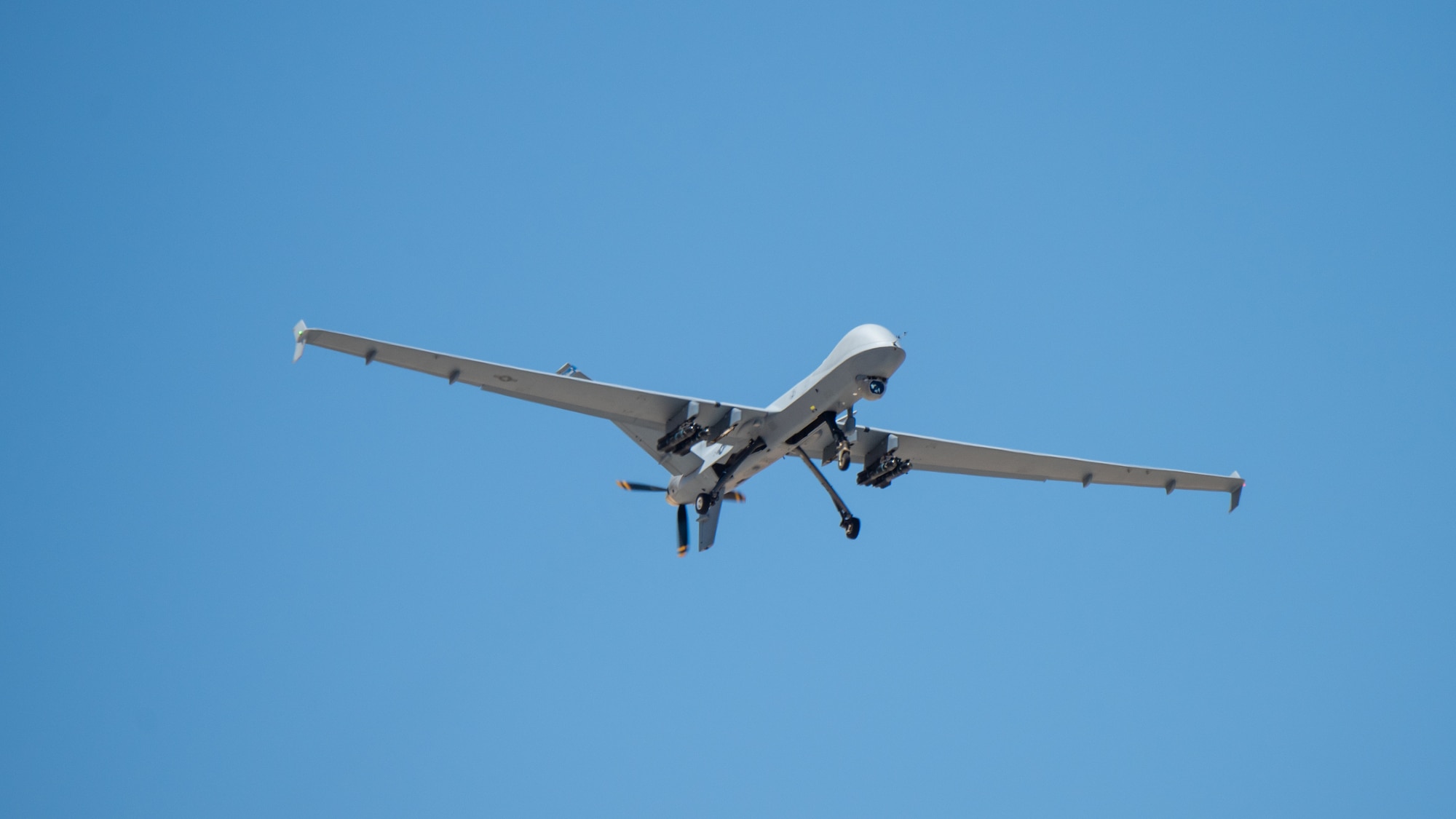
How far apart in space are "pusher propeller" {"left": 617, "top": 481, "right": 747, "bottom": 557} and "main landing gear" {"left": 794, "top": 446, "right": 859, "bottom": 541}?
139 inches

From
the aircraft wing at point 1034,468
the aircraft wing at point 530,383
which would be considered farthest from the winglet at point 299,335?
the aircraft wing at point 1034,468

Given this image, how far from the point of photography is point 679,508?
34.5 metres

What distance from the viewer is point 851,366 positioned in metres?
28.2

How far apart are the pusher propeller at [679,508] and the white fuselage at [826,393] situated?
2413 mm

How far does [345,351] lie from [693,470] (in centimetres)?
1021

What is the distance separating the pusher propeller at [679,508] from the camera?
3444 cm

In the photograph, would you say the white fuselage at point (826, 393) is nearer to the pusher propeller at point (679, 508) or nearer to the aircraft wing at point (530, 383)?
the aircraft wing at point (530, 383)

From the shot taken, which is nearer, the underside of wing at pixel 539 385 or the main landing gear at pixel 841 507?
the underside of wing at pixel 539 385

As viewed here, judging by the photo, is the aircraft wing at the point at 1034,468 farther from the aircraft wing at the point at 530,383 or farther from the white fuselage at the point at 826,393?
the aircraft wing at the point at 530,383

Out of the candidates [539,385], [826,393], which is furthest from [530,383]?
[826,393]

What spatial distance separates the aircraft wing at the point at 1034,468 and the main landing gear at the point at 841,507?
7.82ft

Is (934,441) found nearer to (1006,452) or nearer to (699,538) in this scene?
(1006,452)

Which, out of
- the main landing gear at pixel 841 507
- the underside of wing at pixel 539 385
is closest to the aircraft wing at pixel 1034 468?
the main landing gear at pixel 841 507

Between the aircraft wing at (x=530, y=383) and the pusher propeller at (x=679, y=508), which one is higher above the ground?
the aircraft wing at (x=530, y=383)
